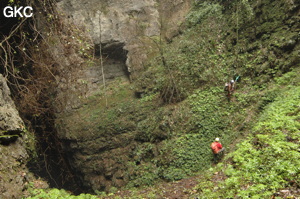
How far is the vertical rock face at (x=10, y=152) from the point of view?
5.33m

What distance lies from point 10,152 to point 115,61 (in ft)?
52.1

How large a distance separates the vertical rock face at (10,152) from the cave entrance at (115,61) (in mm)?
14054

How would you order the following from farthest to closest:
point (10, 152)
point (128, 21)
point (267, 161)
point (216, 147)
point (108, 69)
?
point (128, 21), point (108, 69), point (216, 147), point (10, 152), point (267, 161)

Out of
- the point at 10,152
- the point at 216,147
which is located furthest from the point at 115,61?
the point at 10,152

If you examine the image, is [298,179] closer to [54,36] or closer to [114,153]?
[54,36]

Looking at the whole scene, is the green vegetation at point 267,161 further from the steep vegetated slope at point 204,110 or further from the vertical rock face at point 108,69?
the vertical rock face at point 108,69

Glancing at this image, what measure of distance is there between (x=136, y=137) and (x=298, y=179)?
399 inches

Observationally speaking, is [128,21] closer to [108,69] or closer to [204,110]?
[108,69]

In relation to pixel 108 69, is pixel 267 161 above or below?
below

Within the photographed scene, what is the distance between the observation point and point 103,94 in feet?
63.5

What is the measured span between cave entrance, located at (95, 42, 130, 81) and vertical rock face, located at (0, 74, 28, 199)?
1405cm

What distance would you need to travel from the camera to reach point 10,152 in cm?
591

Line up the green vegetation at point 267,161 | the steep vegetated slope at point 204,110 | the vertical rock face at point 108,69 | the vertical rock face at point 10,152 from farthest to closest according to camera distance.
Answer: the vertical rock face at point 108,69, the steep vegetated slope at point 204,110, the vertical rock face at point 10,152, the green vegetation at point 267,161

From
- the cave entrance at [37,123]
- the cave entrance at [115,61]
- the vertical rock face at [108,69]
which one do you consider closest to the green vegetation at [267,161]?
the cave entrance at [37,123]
